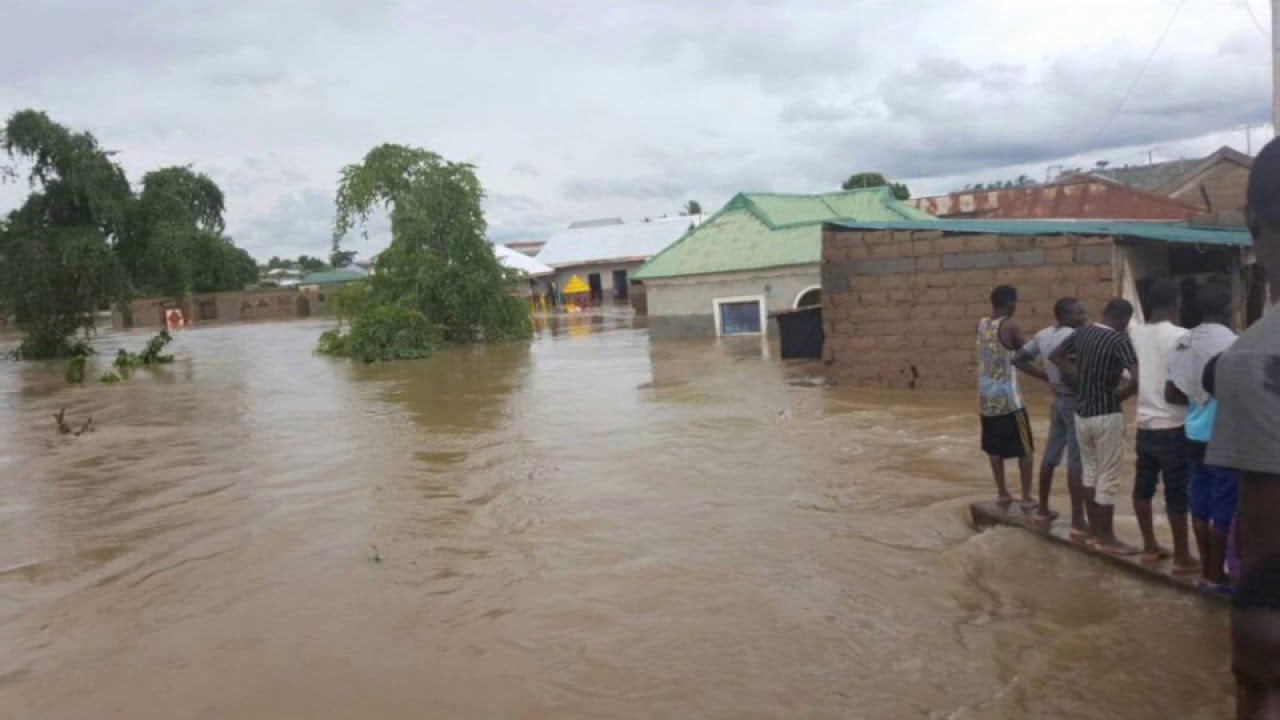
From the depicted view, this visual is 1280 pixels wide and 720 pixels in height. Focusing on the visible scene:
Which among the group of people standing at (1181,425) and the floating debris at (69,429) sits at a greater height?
the group of people standing at (1181,425)

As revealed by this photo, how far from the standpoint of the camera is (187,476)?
412 inches

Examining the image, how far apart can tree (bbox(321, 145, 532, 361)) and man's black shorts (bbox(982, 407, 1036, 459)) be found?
22043 mm

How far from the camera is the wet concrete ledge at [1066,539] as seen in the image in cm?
498

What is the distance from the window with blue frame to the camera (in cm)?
2573

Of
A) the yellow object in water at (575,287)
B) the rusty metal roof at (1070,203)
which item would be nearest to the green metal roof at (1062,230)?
the rusty metal roof at (1070,203)

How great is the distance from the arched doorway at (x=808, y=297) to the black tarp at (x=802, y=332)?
5.43 m

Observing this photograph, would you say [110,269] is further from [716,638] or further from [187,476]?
[716,638]

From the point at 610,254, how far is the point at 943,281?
125 ft

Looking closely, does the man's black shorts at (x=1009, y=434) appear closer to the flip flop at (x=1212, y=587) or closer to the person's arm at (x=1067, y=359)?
A: the person's arm at (x=1067, y=359)

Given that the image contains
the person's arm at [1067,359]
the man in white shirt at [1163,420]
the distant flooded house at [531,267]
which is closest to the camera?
the man in white shirt at [1163,420]

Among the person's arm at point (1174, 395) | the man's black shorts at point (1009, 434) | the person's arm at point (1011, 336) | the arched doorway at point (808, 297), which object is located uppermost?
the arched doorway at point (808, 297)

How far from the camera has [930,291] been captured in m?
13.1

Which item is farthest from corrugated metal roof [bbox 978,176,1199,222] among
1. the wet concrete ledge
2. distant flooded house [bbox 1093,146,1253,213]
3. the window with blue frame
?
the wet concrete ledge

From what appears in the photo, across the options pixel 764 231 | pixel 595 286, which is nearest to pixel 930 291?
pixel 764 231
